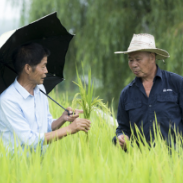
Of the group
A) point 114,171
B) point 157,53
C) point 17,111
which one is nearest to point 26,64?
point 17,111

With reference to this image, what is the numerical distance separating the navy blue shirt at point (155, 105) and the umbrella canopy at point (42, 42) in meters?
0.73

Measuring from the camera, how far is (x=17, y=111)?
89.9 inches

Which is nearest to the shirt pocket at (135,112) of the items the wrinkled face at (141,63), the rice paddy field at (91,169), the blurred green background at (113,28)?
the wrinkled face at (141,63)

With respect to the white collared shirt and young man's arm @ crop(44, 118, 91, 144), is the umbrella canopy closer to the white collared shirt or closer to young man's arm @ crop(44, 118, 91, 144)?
the white collared shirt

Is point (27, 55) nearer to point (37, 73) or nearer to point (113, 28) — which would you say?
point (37, 73)

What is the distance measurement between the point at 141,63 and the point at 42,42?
2.90ft

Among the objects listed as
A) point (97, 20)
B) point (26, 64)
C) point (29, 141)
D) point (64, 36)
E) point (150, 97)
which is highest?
point (97, 20)

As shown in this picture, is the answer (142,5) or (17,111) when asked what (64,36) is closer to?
(17,111)

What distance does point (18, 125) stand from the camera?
2262 mm

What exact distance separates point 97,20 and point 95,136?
15.5 ft

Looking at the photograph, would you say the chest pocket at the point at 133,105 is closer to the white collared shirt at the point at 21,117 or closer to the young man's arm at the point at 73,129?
the young man's arm at the point at 73,129

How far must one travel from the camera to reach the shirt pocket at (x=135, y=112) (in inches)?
107

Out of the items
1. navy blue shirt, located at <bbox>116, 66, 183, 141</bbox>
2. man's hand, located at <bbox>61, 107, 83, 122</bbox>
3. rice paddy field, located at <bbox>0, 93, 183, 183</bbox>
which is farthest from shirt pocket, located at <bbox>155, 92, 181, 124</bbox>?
man's hand, located at <bbox>61, 107, 83, 122</bbox>

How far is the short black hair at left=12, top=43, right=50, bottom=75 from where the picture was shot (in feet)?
7.83
